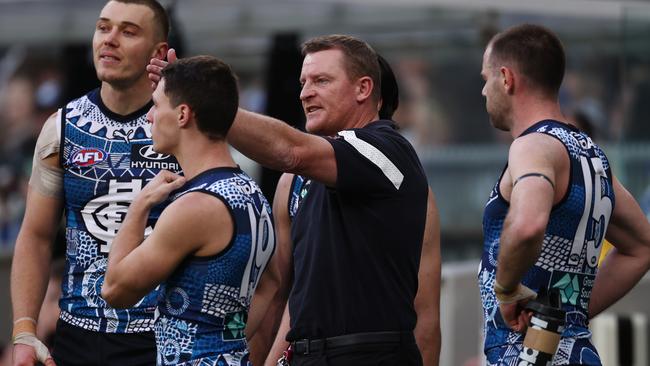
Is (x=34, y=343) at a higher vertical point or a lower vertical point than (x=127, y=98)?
lower

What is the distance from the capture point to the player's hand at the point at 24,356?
5.26m

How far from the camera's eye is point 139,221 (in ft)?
14.6

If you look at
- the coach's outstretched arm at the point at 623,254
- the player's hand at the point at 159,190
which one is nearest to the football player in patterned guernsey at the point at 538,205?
the coach's outstretched arm at the point at 623,254

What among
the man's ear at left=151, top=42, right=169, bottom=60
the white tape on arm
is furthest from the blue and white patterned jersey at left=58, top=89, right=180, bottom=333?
the man's ear at left=151, top=42, right=169, bottom=60

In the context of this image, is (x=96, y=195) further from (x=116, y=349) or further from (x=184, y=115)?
(x=184, y=115)

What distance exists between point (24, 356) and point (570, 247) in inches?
84.4

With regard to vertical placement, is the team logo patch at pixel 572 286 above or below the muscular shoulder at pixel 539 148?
below

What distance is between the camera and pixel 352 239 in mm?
4895

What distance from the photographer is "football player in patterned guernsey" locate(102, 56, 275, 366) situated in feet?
14.3

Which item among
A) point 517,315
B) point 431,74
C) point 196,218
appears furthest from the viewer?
point 431,74

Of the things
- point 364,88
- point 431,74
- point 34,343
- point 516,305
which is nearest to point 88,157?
point 34,343

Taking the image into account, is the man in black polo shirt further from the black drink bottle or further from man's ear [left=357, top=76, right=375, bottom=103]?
the black drink bottle

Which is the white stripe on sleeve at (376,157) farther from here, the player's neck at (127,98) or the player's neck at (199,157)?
the player's neck at (127,98)

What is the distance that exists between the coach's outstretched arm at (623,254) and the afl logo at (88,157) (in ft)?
6.65
